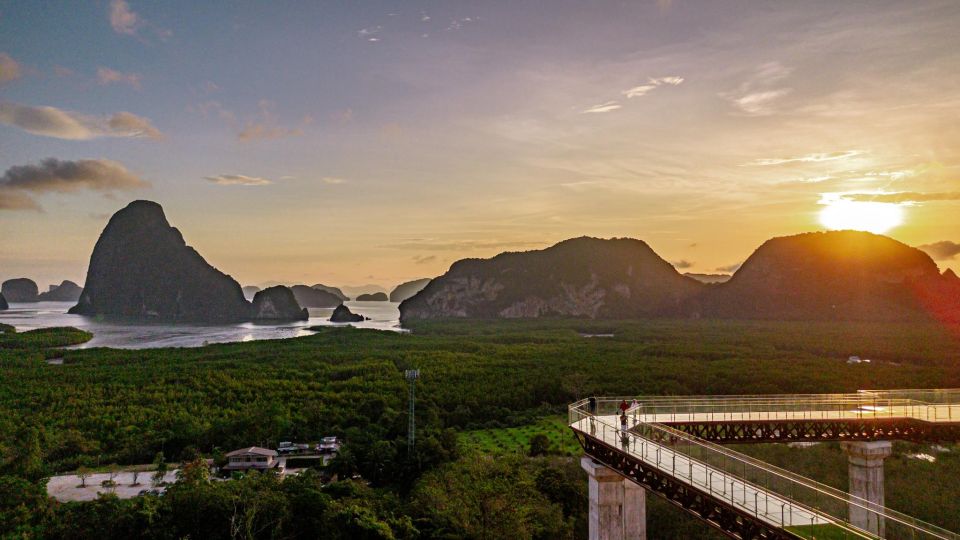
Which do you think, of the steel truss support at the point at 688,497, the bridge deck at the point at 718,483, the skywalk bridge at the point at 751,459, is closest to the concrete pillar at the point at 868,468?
the skywalk bridge at the point at 751,459

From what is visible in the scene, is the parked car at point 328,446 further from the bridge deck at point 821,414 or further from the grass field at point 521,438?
the bridge deck at point 821,414

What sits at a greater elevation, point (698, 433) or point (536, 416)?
point (698, 433)

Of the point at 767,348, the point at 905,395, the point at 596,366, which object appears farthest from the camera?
the point at 767,348

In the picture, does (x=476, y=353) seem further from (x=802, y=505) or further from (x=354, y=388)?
(x=802, y=505)

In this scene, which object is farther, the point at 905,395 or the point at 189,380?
the point at 189,380

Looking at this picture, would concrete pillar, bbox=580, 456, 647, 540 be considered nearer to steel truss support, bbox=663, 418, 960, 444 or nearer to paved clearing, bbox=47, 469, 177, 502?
steel truss support, bbox=663, 418, 960, 444

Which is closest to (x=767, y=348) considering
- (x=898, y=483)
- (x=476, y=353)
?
(x=476, y=353)
